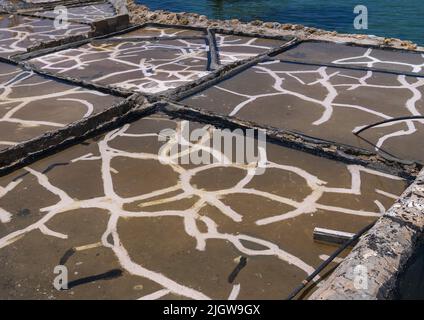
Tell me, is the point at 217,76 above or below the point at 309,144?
above

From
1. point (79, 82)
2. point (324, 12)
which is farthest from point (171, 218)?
point (324, 12)

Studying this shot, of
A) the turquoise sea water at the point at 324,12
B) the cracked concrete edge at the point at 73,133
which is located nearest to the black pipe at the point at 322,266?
the cracked concrete edge at the point at 73,133

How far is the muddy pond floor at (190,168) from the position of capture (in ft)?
14.9

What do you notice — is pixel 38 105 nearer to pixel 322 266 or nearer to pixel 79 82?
pixel 79 82

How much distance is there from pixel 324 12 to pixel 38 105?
21949mm

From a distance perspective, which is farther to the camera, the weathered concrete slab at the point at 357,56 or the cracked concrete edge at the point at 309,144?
the weathered concrete slab at the point at 357,56

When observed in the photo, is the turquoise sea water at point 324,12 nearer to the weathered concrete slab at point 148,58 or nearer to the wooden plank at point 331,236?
the weathered concrete slab at point 148,58

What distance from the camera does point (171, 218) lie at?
208 inches

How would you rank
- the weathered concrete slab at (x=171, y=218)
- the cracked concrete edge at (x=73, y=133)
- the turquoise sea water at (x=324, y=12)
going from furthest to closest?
the turquoise sea water at (x=324, y=12)
the cracked concrete edge at (x=73, y=133)
the weathered concrete slab at (x=171, y=218)

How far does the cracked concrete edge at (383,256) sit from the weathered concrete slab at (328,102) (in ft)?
7.21

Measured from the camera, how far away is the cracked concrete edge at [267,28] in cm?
1262

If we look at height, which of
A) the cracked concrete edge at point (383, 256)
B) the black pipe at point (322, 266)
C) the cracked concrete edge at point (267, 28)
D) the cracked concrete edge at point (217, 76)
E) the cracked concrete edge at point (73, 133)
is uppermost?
the cracked concrete edge at point (267, 28)

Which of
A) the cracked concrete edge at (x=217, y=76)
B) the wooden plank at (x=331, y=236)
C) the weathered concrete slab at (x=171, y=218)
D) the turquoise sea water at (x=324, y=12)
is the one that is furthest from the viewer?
the turquoise sea water at (x=324, y=12)

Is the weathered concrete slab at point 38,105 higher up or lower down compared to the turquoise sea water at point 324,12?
lower down
